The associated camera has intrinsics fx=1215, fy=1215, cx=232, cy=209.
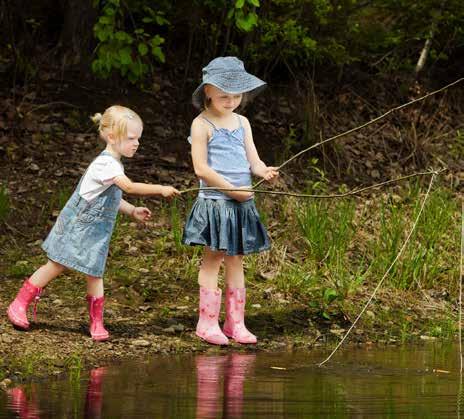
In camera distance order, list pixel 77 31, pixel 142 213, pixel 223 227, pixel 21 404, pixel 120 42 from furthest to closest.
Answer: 1. pixel 77 31
2. pixel 120 42
3. pixel 223 227
4. pixel 142 213
5. pixel 21 404

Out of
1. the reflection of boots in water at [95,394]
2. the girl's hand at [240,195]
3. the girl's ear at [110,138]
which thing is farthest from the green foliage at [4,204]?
the reflection of boots in water at [95,394]

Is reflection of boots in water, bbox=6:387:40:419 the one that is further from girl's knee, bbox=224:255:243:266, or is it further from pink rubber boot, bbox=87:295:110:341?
girl's knee, bbox=224:255:243:266

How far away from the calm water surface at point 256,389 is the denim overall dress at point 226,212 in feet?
2.20

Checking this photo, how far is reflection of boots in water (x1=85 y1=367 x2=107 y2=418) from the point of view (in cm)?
488

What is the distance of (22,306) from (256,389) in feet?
5.74

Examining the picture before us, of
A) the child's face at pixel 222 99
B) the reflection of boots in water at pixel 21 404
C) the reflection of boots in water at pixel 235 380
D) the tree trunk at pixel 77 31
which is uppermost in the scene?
the tree trunk at pixel 77 31

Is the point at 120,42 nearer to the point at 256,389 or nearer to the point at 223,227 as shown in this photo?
the point at 223,227

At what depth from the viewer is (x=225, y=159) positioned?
6.99m

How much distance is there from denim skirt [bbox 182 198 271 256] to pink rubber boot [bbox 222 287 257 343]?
0.87 feet

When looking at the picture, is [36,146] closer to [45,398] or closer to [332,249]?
[332,249]

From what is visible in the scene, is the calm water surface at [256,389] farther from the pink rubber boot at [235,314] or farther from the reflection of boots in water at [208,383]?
the pink rubber boot at [235,314]

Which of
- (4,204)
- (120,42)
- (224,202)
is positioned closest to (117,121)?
(224,202)

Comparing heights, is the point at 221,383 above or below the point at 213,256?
below

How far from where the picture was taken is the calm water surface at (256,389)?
195 inches
